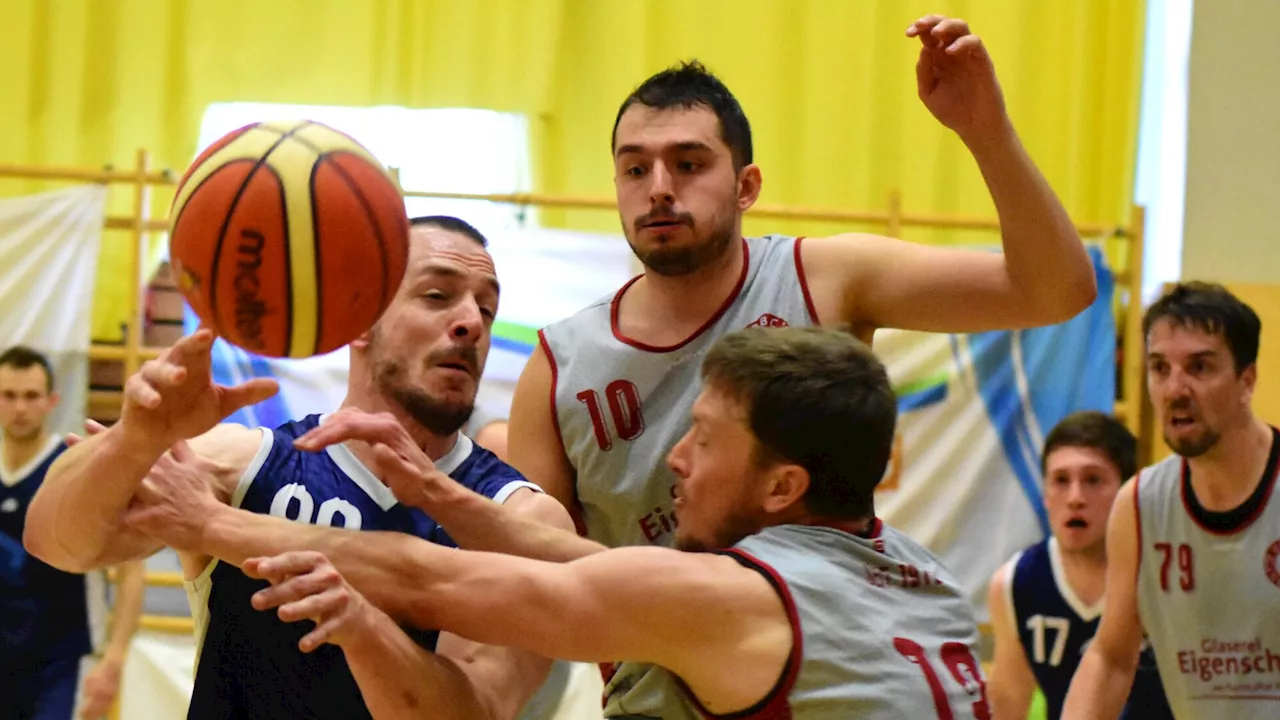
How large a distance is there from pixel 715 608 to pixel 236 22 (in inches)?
240

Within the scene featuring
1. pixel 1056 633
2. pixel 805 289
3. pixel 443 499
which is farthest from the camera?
pixel 1056 633

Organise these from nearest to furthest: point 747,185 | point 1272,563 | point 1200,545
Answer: point 747,185 → point 1272,563 → point 1200,545

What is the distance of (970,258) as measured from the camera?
3.02m

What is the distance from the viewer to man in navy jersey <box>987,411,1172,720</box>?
5305mm

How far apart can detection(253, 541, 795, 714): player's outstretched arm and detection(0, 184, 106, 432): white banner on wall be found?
473 cm

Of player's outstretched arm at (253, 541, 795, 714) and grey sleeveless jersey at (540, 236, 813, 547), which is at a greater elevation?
grey sleeveless jersey at (540, 236, 813, 547)

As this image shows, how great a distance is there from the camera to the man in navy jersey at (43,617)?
553cm

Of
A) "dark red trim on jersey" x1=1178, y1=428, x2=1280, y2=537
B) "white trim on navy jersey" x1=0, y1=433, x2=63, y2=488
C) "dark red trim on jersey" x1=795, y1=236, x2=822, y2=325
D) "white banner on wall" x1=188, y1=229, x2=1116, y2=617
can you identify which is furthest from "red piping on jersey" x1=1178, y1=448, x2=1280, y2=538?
"white trim on navy jersey" x1=0, y1=433, x2=63, y2=488

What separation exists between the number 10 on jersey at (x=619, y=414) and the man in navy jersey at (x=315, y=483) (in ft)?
1.10

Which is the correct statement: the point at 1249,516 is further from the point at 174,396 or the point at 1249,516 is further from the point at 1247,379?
the point at 174,396

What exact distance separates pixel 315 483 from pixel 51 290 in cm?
430

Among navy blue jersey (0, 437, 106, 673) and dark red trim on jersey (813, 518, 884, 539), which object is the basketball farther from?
navy blue jersey (0, 437, 106, 673)

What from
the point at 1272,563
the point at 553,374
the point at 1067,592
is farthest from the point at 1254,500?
the point at 553,374

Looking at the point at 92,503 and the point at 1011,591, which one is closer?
the point at 92,503
